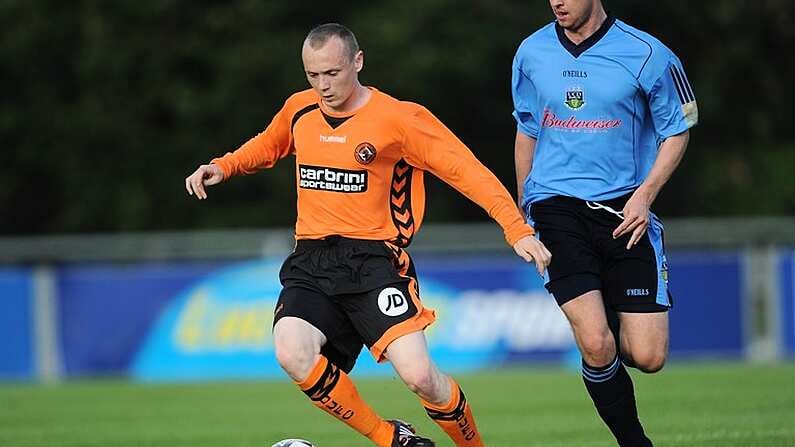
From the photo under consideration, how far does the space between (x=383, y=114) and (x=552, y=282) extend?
1.14m

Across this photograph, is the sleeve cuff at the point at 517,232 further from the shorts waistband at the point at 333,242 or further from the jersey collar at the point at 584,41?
the jersey collar at the point at 584,41

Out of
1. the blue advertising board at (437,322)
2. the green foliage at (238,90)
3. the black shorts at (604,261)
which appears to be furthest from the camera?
the green foliage at (238,90)

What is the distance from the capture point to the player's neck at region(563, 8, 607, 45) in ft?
23.6

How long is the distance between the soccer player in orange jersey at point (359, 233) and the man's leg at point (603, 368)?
1.81 feet

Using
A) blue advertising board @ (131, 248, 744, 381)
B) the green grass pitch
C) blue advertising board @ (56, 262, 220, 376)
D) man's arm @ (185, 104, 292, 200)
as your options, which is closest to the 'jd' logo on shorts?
man's arm @ (185, 104, 292, 200)

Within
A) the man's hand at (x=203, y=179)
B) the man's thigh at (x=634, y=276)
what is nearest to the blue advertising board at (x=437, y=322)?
the man's hand at (x=203, y=179)

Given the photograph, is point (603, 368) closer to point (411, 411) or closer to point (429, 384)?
point (429, 384)

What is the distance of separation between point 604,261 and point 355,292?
4.01ft

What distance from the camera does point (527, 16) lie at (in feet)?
84.7

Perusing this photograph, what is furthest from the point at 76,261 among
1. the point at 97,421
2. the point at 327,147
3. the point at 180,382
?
the point at 327,147

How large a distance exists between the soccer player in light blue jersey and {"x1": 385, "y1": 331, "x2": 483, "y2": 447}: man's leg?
645 millimetres

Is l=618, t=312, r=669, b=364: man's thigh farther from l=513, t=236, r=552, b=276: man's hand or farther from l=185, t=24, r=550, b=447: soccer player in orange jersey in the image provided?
l=185, t=24, r=550, b=447: soccer player in orange jersey

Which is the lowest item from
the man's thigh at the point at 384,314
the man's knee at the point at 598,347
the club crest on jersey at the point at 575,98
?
the man's knee at the point at 598,347

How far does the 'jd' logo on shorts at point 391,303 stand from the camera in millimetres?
6938
